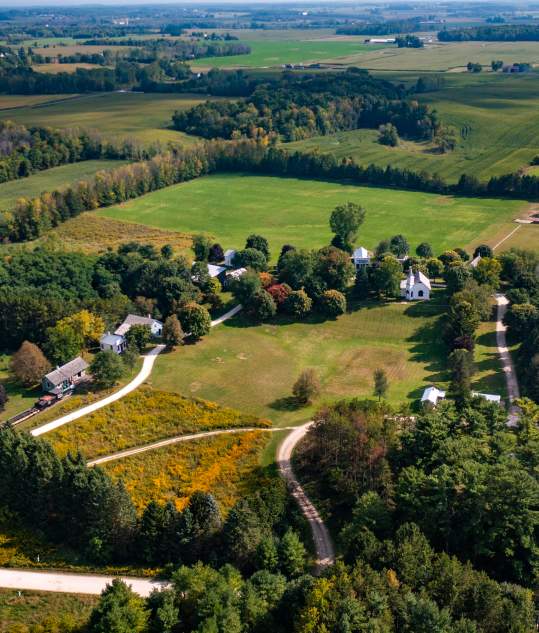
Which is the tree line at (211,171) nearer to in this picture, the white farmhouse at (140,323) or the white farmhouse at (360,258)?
the white farmhouse at (360,258)

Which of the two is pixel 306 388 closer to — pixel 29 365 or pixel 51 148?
pixel 29 365

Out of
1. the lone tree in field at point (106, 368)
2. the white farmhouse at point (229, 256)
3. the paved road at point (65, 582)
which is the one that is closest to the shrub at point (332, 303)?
the white farmhouse at point (229, 256)

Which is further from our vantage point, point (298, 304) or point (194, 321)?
point (298, 304)

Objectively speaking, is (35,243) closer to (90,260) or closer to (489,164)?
(90,260)

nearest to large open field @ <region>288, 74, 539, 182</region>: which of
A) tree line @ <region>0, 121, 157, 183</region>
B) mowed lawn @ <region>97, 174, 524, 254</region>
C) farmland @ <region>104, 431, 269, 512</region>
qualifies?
mowed lawn @ <region>97, 174, 524, 254</region>

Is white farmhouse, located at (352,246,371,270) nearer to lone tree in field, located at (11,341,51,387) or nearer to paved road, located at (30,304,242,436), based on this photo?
paved road, located at (30,304,242,436)

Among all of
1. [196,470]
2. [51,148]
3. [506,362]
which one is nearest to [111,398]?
[196,470]
